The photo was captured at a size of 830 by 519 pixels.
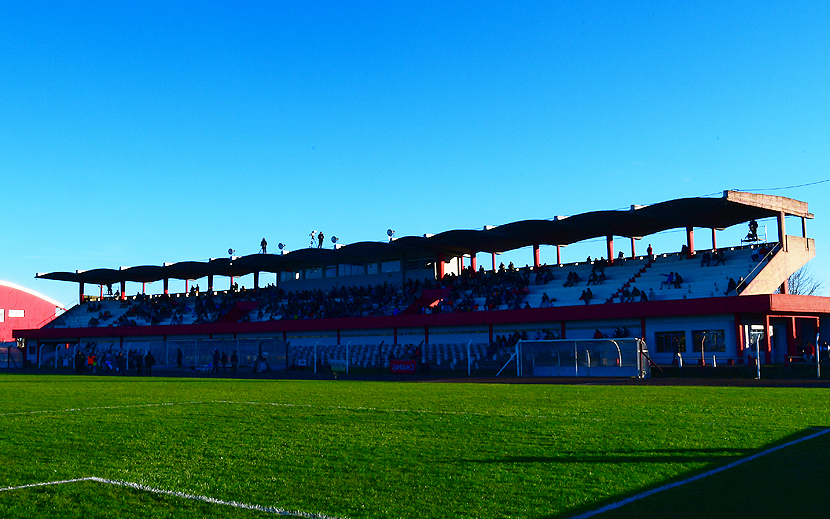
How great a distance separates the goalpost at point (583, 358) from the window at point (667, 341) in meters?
6.03

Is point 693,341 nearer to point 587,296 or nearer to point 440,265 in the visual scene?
point 587,296

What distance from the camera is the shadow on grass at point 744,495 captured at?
666 cm

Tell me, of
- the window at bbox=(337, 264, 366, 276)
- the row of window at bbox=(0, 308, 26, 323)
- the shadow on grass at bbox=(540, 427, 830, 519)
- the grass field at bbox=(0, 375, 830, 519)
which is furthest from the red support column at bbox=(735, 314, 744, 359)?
the row of window at bbox=(0, 308, 26, 323)

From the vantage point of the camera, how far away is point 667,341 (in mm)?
41281

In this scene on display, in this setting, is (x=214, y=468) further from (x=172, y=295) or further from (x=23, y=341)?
(x=23, y=341)

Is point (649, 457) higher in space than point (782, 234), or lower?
lower

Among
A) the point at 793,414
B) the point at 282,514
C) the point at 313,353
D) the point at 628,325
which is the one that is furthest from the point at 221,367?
the point at 282,514

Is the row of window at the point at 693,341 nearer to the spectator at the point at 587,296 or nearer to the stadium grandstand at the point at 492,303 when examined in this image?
the stadium grandstand at the point at 492,303

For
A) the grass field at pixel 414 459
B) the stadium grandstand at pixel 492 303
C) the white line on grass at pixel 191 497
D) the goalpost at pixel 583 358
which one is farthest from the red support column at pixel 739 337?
the white line on grass at pixel 191 497

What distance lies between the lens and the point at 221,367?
49.5 m

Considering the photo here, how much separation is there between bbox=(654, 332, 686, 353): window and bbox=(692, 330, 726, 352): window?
0.62 metres

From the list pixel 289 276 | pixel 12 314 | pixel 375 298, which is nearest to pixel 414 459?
pixel 375 298

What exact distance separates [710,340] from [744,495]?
34786mm

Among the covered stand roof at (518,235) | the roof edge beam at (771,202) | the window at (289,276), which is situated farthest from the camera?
the window at (289,276)
